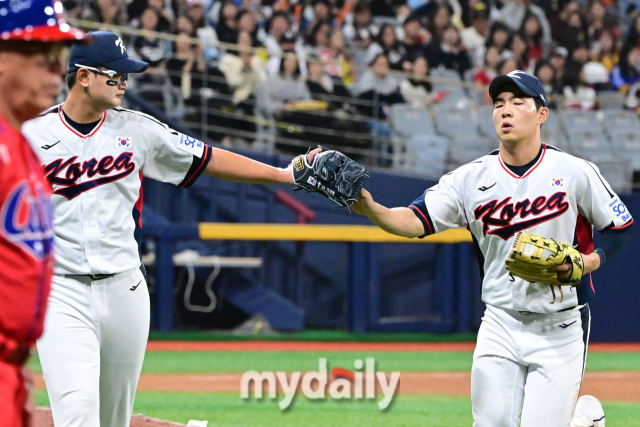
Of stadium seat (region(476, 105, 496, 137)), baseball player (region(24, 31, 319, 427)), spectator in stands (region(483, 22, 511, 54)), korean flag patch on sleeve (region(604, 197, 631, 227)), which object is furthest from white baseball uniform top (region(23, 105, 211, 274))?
spectator in stands (region(483, 22, 511, 54))

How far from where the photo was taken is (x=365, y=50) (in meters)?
12.6

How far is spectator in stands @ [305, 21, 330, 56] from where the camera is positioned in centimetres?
1216

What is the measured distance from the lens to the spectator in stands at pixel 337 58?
11.6 m

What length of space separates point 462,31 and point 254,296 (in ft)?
19.9

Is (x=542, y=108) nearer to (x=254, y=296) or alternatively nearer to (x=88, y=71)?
(x=88, y=71)

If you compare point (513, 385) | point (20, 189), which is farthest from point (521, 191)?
point (20, 189)

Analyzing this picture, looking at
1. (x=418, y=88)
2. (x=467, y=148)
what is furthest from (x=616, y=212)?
(x=418, y=88)

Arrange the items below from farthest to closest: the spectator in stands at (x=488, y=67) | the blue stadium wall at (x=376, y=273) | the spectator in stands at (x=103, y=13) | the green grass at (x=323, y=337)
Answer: the spectator in stands at (x=488, y=67), the spectator in stands at (x=103, y=13), the blue stadium wall at (x=376, y=273), the green grass at (x=323, y=337)

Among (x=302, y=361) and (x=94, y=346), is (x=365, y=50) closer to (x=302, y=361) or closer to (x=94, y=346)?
(x=302, y=361)

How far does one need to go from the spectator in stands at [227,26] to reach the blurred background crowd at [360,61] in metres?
0.02

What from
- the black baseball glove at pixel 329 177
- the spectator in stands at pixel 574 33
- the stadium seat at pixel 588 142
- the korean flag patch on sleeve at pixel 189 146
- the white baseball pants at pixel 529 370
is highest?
the spectator in stands at pixel 574 33

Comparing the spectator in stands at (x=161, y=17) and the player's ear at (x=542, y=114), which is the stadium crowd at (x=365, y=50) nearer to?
the spectator in stands at (x=161, y=17)

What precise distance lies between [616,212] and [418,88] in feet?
27.3

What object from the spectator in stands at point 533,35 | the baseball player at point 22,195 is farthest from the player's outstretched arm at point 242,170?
the spectator in stands at point 533,35
